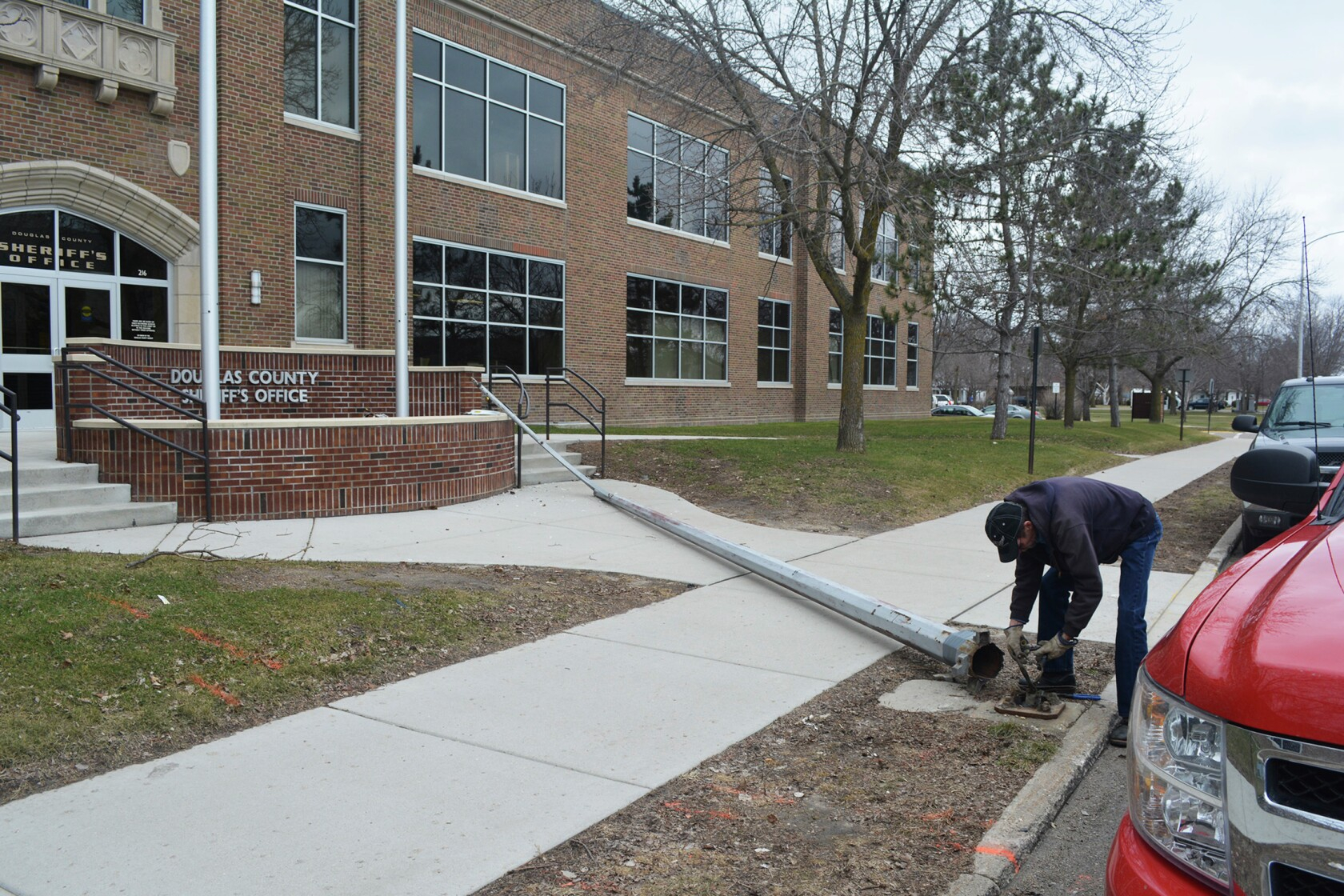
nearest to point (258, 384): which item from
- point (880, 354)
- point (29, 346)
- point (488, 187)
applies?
point (29, 346)

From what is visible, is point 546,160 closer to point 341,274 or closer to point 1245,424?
point 341,274

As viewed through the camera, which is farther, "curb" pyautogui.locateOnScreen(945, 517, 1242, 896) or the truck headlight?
"curb" pyautogui.locateOnScreen(945, 517, 1242, 896)

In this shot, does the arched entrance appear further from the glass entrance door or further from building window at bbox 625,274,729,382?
building window at bbox 625,274,729,382

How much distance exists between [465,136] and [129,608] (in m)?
16.5

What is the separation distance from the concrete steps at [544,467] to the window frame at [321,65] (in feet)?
24.9

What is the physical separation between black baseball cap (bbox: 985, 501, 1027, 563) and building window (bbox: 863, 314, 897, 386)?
33.1 metres

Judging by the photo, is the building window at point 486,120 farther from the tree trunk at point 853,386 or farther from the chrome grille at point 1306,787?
the chrome grille at point 1306,787

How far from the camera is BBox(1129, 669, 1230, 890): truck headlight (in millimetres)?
2277

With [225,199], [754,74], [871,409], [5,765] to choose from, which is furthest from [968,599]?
[871,409]

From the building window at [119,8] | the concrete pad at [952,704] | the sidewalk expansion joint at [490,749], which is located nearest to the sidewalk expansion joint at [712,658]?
the concrete pad at [952,704]

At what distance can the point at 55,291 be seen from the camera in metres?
14.7

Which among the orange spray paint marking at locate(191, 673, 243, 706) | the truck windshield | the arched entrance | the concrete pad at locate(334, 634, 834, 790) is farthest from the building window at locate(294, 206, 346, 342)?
the truck windshield

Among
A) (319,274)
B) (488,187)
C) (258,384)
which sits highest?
(488,187)

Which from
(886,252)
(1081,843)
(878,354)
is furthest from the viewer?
(878,354)
